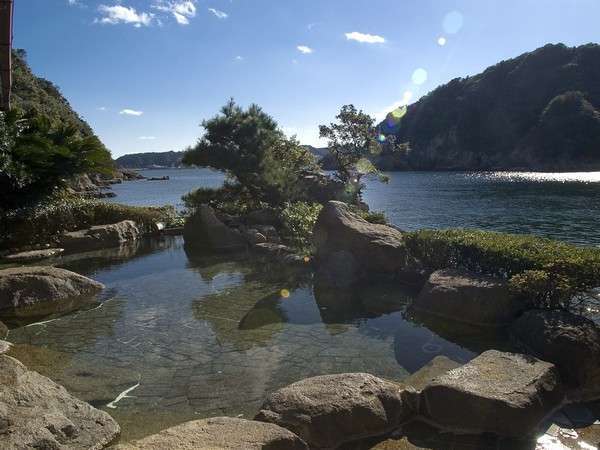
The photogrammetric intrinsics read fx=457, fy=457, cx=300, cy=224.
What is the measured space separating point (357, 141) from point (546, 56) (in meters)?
136

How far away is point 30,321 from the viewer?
10.6 m

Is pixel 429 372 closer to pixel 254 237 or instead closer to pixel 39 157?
pixel 254 237

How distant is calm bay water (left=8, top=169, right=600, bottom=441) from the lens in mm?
7289

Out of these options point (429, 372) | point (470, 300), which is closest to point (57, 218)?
point (470, 300)

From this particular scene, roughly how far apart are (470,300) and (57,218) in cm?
1811

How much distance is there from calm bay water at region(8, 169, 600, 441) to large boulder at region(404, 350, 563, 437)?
55.5 inches

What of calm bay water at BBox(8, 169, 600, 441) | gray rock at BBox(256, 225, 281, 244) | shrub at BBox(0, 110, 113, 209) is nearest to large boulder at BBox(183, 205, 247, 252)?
gray rock at BBox(256, 225, 281, 244)

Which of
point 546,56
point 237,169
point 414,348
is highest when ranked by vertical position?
point 546,56

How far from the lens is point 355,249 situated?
14352 mm

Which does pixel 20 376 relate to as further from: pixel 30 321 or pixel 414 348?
pixel 414 348

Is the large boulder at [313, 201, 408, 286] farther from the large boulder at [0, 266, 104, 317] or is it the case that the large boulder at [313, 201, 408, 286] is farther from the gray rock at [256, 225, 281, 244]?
the large boulder at [0, 266, 104, 317]

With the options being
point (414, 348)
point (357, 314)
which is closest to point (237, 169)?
point (357, 314)

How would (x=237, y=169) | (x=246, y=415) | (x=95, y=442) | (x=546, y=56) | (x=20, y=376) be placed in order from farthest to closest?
(x=546, y=56) < (x=237, y=169) < (x=246, y=415) < (x=20, y=376) < (x=95, y=442)

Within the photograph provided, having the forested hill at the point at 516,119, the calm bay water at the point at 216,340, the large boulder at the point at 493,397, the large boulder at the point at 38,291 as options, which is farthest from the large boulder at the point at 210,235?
the forested hill at the point at 516,119
